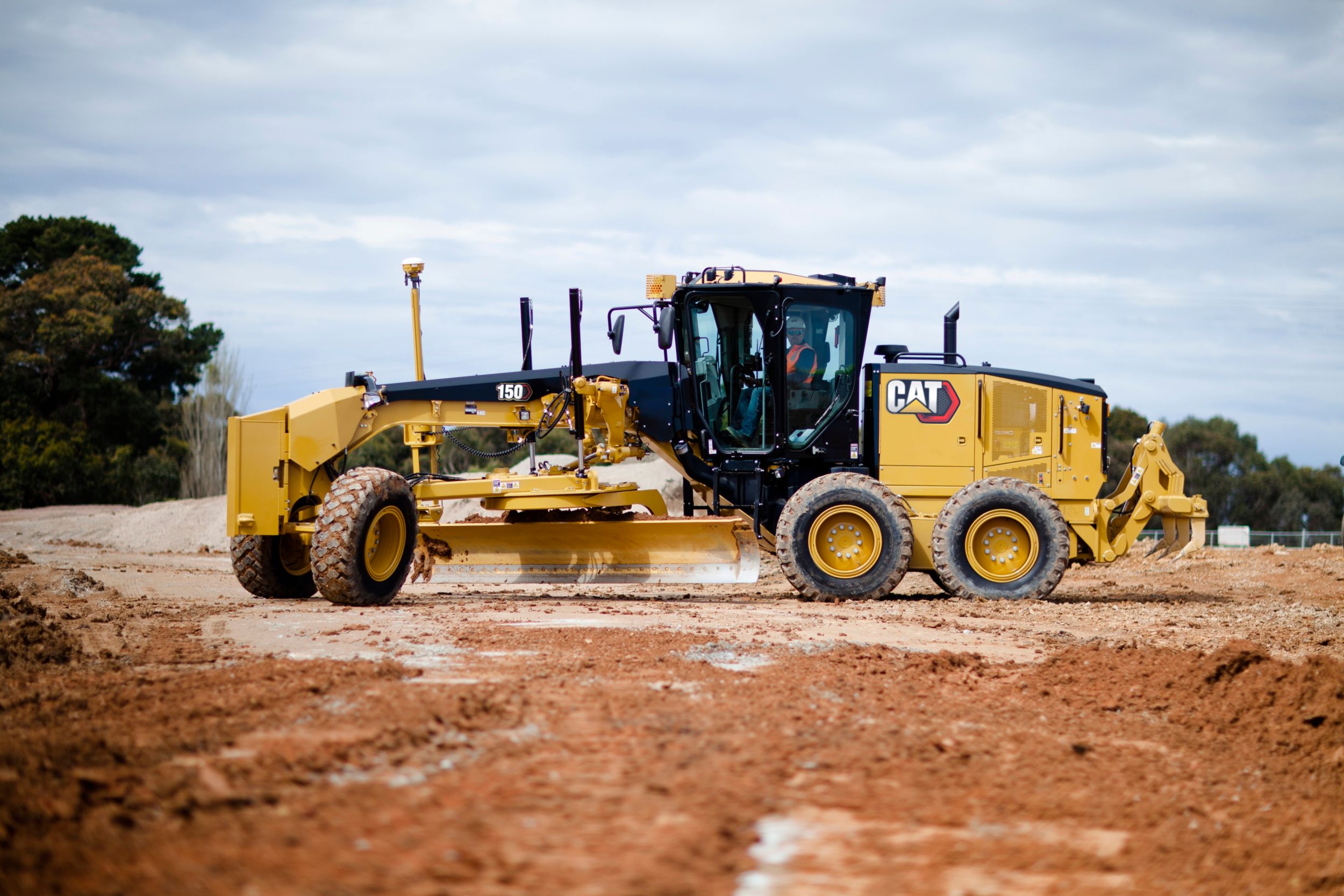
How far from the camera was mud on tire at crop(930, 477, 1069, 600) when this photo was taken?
10.8m

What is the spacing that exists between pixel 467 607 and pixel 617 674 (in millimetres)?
4286

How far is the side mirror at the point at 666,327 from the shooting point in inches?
420

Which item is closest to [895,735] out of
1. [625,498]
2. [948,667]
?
[948,667]

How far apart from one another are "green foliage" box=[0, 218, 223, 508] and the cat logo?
92.4ft

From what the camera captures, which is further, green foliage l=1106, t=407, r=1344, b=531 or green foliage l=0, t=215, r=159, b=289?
green foliage l=1106, t=407, r=1344, b=531

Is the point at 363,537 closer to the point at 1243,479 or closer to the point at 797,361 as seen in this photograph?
the point at 797,361

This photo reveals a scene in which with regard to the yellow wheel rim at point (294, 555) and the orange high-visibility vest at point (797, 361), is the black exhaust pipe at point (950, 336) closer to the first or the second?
the orange high-visibility vest at point (797, 361)

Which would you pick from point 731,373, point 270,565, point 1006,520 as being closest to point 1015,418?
point 1006,520

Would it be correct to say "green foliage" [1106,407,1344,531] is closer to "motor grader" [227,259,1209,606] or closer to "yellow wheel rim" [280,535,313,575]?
"motor grader" [227,259,1209,606]

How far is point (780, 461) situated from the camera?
11859 mm

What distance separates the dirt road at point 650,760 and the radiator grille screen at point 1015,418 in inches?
143

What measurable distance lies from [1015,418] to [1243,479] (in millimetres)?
40950

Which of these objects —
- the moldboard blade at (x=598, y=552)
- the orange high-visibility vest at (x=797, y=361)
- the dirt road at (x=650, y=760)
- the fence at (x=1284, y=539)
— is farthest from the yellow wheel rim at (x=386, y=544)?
the fence at (x=1284, y=539)

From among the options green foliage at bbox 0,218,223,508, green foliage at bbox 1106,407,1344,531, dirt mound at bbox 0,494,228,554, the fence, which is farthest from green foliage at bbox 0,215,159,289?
green foliage at bbox 1106,407,1344,531
